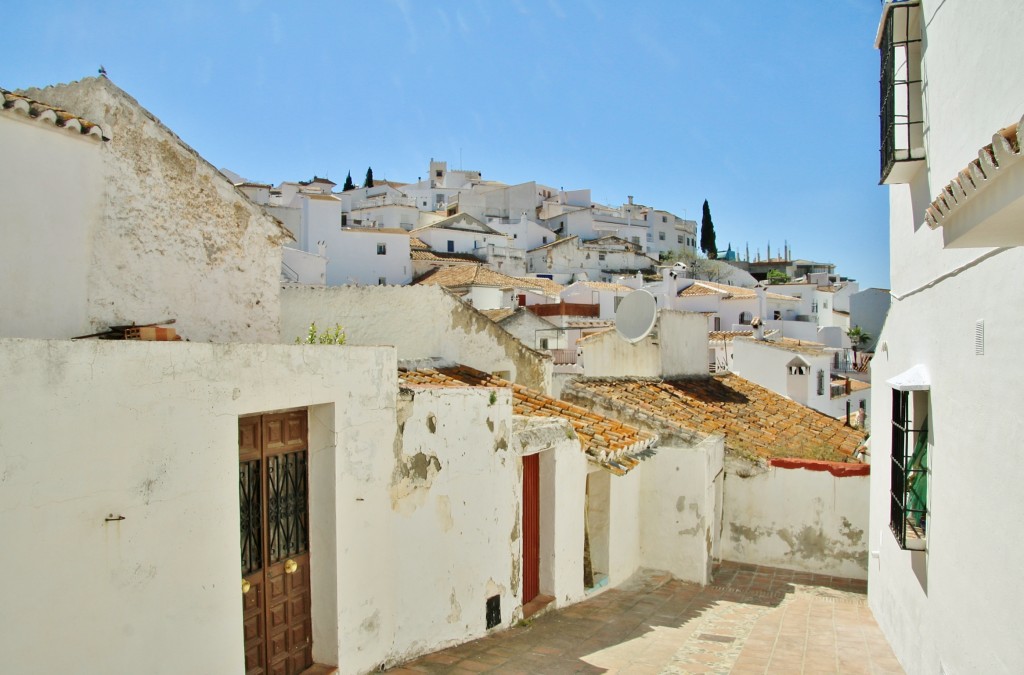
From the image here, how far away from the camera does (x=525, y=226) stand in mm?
59719

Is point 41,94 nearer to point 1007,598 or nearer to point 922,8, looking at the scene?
point 922,8

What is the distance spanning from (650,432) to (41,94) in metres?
9.17

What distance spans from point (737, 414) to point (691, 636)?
7092 mm

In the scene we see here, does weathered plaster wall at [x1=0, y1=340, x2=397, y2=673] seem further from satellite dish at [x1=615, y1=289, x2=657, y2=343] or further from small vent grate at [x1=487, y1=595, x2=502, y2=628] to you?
satellite dish at [x1=615, y1=289, x2=657, y2=343]

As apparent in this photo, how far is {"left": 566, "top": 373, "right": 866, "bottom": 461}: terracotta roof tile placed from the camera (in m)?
13.6

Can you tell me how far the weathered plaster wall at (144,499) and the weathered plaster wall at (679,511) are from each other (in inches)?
264

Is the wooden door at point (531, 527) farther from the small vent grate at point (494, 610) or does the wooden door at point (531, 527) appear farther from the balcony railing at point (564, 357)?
Result: the balcony railing at point (564, 357)

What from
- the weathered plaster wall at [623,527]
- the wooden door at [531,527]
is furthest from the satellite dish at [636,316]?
the wooden door at [531,527]

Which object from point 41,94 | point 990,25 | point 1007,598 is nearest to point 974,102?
point 990,25

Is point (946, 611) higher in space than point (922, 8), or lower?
lower

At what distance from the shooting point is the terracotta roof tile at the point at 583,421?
33.2 feet

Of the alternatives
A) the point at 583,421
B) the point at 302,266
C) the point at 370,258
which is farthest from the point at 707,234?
the point at 583,421

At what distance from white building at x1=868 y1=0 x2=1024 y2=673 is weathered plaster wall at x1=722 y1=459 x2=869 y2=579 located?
140 inches

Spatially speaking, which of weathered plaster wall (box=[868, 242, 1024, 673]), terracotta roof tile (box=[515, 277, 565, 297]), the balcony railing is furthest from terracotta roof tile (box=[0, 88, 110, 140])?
terracotta roof tile (box=[515, 277, 565, 297])
